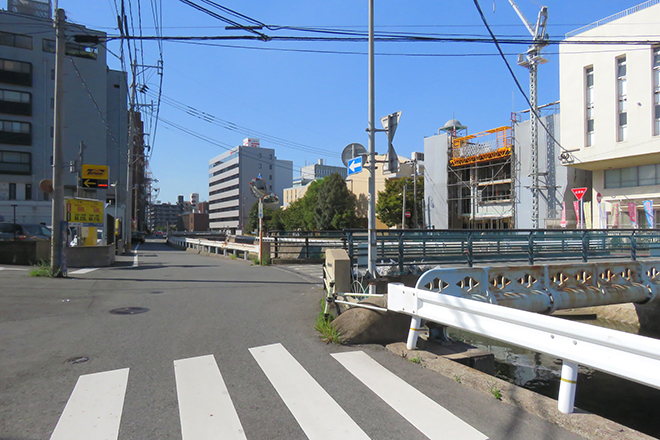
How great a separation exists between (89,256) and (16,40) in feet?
147

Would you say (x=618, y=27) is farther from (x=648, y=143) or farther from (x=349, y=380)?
(x=349, y=380)

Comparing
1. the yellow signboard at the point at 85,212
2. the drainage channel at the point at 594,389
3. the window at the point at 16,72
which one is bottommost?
the drainage channel at the point at 594,389

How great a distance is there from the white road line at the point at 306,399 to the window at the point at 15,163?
52.9 m

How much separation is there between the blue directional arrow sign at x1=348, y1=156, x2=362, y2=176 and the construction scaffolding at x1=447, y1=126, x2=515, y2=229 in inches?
1546

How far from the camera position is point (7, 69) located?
4616 centimetres

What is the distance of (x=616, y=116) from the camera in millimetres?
34375

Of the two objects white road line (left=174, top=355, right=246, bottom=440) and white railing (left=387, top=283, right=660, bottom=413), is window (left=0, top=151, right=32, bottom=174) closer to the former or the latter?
white road line (left=174, top=355, right=246, bottom=440)

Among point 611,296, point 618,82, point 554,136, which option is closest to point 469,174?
point 554,136

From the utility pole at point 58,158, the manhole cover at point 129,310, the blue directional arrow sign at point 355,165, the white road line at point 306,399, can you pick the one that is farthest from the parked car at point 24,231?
the white road line at point 306,399

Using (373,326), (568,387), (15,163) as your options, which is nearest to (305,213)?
(15,163)

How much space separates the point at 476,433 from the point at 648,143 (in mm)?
37259

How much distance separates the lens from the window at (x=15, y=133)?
4600 cm

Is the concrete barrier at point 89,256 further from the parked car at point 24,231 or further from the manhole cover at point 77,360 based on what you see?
the manhole cover at point 77,360

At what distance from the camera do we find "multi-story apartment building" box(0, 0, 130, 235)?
46156 millimetres
